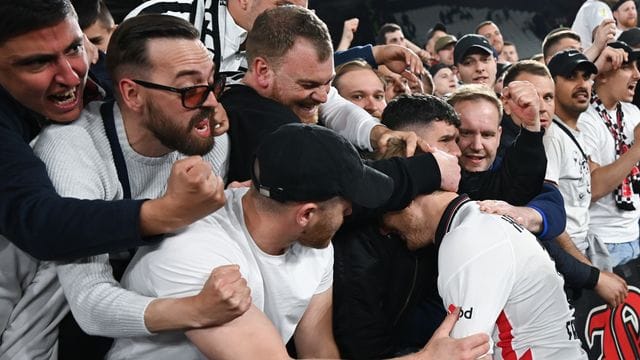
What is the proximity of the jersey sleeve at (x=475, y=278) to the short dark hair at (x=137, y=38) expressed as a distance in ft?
3.42

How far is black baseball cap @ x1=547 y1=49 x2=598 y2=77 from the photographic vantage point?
13.6 ft

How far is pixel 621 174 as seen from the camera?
405 centimetres

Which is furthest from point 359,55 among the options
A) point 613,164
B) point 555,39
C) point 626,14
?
point 626,14

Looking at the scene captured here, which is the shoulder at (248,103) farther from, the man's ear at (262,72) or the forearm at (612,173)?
the forearm at (612,173)

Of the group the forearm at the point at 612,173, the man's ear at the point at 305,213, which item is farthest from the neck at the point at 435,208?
the forearm at the point at 612,173

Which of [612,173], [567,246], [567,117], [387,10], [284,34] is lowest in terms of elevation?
[387,10]

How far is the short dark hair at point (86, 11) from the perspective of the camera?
128 inches

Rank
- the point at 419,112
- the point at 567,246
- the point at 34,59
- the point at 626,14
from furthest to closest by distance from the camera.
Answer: the point at 626,14
the point at 567,246
the point at 419,112
the point at 34,59

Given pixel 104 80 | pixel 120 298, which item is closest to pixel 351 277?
pixel 120 298

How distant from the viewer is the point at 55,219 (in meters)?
1.69

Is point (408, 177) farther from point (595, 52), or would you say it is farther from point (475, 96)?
point (595, 52)

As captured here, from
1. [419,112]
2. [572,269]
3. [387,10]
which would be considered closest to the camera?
[419,112]

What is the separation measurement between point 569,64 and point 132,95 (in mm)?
2897

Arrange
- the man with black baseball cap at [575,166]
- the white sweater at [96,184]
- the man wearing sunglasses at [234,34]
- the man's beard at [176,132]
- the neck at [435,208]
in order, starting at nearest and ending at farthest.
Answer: the white sweater at [96,184] → the man's beard at [176,132] → the neck at [435,208] → the man wearing sunglasses at [234,34] → the man with black baseball cap at [575,166]
